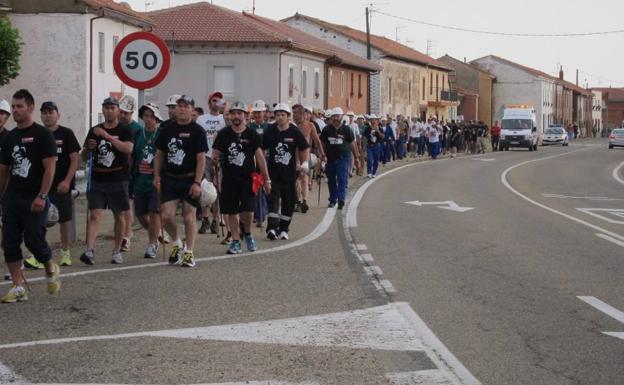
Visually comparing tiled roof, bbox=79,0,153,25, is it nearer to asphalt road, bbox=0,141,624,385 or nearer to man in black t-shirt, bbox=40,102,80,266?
asphalt road, bbox=0,141,624,385

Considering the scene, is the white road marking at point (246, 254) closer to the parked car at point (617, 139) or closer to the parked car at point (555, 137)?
the parked car at point (617, 139)

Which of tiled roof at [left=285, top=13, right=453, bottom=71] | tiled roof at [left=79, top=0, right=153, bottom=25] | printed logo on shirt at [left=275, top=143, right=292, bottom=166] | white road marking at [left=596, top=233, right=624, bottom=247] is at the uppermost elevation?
tiled roof at [left=285, top=13, right=453, bottom=71]

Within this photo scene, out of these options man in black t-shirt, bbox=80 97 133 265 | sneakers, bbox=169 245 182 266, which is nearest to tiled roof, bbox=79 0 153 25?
man in black t-shirt, bbox=80 97 133 265

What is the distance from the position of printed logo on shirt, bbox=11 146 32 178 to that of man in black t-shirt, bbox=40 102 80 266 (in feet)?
3.09

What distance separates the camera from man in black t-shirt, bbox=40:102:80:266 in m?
10.9

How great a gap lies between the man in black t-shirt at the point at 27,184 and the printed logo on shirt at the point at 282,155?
18.3 feet

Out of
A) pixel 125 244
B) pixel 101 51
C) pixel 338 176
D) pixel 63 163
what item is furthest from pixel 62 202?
pixel 101 51

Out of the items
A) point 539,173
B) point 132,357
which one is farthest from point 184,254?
point 539,173

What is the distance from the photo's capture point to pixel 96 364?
7.02m

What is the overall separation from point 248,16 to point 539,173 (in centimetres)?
2936

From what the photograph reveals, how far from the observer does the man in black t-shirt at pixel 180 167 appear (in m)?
12.0

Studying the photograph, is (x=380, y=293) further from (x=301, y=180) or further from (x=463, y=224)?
(x=301, y=180)

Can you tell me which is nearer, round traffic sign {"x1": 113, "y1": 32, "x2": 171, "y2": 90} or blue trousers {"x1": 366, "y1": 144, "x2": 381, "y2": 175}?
round traffic sign {"x1": 113, "y1": 32, "x2": 171, "y2": 90}

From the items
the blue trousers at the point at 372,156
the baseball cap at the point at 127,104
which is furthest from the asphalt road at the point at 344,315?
the blue trousers at the point at 372,156
